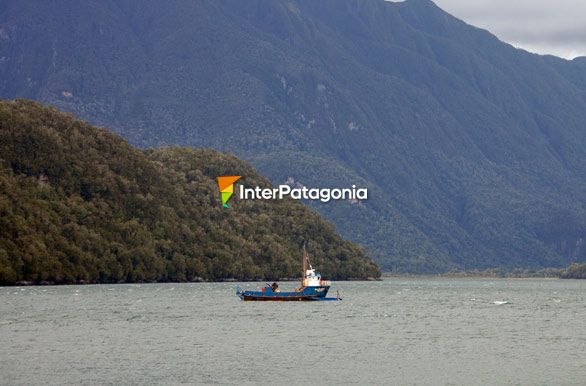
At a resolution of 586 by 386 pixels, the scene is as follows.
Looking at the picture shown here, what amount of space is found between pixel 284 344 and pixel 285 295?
74.5m

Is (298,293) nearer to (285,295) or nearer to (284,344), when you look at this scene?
(285,295)

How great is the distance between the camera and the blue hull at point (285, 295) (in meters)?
190

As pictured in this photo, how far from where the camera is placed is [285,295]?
190 metres

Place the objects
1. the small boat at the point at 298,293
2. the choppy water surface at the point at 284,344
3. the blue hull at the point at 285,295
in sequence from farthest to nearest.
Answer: the small boat at the point at 298,293 → the blue hull at the point at 285,295 → the choppy water surface at the point at 284,344

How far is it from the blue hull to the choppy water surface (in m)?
11.1

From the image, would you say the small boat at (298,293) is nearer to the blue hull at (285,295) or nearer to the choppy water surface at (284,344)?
the blue hull at (285,295)

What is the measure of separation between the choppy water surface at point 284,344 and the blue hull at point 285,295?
11077 mm

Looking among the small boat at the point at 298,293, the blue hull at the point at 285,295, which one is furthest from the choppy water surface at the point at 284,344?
the small boat at the point at 298,293

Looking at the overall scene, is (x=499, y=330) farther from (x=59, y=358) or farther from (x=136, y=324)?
(x=59, y=358)

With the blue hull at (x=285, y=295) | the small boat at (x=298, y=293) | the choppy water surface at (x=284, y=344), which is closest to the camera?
the choppy water surface at (x=284, y=344)

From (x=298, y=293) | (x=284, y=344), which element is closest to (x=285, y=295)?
(x=298, y=293)

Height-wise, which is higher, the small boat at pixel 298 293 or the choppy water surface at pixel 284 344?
the small boat at pixel 298 293

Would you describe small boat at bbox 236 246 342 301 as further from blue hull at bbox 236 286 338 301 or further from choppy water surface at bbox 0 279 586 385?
choppy water surface at bbox 0 279 586 385

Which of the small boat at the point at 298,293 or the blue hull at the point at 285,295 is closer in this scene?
the blue hull at the point at 285,295
